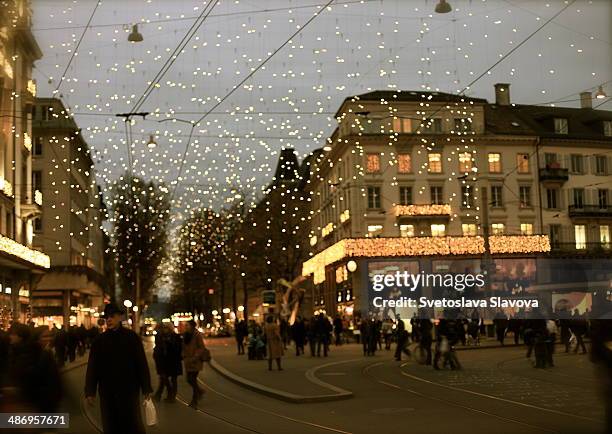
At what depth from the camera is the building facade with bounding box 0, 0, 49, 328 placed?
40406 millimetres

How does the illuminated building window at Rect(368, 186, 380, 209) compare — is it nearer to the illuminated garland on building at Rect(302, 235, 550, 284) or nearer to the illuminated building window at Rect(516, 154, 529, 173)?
the illuminated garland on building at Rect(302, 235, 550, 284)

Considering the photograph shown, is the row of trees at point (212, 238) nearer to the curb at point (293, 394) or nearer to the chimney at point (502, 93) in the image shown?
the chimney at point (502, 93)

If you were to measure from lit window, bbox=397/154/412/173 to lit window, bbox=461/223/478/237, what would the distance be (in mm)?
5962

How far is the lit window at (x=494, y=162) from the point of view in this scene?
221 feet

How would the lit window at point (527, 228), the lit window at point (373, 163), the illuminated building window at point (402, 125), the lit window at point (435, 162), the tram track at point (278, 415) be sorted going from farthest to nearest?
the lit window at point (527, 228) → the lit window at point (435, 162) → the lit window at point (373, 163) → the illuminated building window at point (402, 125) → the tram track at point (278, 415)

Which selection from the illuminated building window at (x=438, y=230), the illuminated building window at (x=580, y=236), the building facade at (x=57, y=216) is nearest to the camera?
the building facade at (x=57, y=216)

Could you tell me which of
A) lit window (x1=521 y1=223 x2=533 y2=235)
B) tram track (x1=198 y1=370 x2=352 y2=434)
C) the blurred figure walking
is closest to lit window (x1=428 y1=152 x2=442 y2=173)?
lit window (x1=521 y1=223 x2=533 y2=235)

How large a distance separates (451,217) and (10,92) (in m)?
35.6

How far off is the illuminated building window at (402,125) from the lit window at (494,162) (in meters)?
7.47

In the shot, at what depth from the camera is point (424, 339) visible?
28.8 meters

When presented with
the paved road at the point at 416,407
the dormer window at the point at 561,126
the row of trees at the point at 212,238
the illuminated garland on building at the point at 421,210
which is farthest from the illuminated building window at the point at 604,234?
the paved road at the point at 416,407

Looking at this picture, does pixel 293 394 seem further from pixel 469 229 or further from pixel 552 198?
pixel 552 198

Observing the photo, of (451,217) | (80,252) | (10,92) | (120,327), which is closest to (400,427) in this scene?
(120,327)

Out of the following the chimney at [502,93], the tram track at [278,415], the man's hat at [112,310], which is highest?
the chimney at [502,93]
